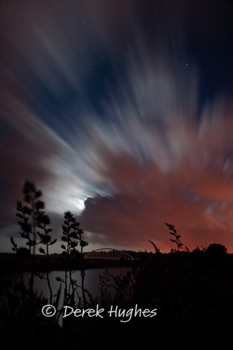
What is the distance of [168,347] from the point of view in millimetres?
3615

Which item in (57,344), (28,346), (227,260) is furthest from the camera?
(227,260)

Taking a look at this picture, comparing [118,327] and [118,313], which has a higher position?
[118,313]

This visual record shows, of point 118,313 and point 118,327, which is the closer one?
point 118,327

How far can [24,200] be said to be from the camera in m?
4.22

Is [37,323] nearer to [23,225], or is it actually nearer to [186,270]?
[23,225]

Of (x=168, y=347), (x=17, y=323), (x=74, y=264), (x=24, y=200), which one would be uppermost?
(x=24, y=200)

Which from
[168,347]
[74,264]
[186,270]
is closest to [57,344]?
[168,347]

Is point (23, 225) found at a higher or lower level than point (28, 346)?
higher

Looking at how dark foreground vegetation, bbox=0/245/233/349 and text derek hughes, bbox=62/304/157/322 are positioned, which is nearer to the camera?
dark foreground vegetation, bbox=0/245/233/349

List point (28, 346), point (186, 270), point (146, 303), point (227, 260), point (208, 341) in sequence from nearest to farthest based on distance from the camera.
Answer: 1. point (28, 346)
2. point (208, 341)
3. point (146, 303)
4. point (186, 270)
5. point (227, 260)

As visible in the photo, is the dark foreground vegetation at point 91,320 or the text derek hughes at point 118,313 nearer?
the dark foreground vegetation at point 91,320

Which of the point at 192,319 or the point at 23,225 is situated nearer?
the point at 23,225

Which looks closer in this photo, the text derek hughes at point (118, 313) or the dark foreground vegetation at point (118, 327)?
the dark foreground vegetation at point (118, 327)

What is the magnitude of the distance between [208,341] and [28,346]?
7.61ft
